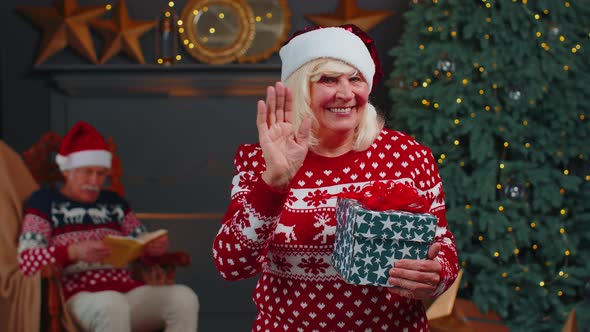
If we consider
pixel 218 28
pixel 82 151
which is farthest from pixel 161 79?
pixel 82 151

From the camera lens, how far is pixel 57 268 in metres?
3.85

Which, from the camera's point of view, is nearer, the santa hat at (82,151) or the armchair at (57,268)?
the armchair at (57,268)

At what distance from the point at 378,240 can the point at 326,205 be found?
219 millimetres

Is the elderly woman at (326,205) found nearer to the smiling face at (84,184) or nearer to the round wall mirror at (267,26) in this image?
the smiling face at (84,184)

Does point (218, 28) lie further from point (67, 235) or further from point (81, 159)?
point (67, 235)

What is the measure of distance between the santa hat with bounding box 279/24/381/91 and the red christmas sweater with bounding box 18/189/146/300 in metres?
2.29

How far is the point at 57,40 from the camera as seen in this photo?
564 centimetres

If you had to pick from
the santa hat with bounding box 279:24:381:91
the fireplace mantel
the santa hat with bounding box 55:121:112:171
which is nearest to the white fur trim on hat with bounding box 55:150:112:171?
the santa hat with bounding box 55:121:112:171

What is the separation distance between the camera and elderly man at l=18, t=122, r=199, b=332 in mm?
3918

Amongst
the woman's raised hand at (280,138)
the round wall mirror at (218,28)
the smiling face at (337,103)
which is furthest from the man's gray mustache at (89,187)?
the woman's raised hand at (280,138)

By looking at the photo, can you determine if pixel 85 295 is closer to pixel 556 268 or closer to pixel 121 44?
pixel 121 44

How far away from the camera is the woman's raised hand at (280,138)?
1629 mm

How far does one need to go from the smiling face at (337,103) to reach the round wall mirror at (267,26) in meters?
3.76

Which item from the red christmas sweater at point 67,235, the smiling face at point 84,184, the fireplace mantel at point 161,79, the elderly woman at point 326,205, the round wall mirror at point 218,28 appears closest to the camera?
the elderly woman at point 326,205
